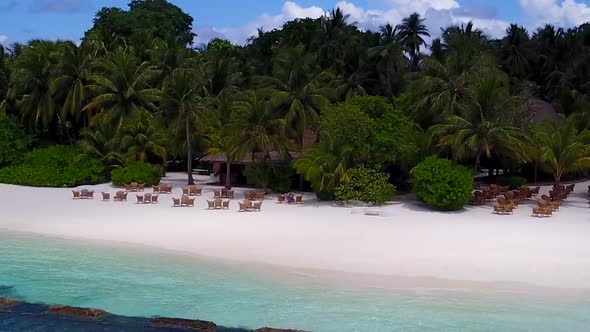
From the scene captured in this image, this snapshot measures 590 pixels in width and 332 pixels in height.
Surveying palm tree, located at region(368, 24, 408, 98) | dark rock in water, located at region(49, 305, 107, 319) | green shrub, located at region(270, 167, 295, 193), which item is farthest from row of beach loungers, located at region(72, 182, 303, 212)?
palm tree, located at region(368, 24, 408, 98)

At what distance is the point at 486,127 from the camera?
27.7m

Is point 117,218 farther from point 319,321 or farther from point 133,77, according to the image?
point 133,77

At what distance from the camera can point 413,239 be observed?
20062mm

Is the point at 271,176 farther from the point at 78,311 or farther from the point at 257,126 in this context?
the point at 78,311

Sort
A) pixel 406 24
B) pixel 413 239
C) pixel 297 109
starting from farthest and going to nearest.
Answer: pixel 406 24 < pixel 297 109 < pixel 413 239

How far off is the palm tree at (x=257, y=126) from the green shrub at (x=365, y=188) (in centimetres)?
524

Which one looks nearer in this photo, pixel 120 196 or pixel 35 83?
pixel 120 196

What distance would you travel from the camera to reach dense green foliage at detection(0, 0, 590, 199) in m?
28.5

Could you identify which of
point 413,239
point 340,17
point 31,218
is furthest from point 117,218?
point 340,17

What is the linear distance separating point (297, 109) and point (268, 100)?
1799 millimetres

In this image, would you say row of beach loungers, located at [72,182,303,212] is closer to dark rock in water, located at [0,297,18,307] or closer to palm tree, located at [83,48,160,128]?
palm tree, located at [83,48,160,128]

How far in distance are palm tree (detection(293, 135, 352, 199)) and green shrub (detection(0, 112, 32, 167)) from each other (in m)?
20.9

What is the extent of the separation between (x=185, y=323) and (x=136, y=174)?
76.4 ft

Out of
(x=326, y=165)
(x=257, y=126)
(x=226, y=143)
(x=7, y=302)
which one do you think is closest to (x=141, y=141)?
(x=226, y=143)
